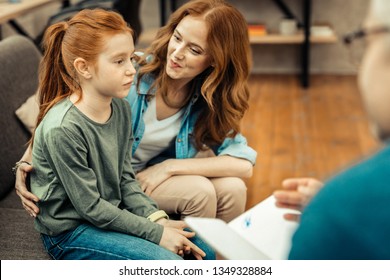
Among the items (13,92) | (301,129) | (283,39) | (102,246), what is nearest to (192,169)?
(102,246)

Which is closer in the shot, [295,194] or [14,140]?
[295,194]

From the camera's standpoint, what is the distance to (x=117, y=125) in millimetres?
1482

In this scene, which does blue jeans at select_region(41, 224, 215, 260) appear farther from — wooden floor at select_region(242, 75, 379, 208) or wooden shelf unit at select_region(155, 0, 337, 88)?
wooden shelf unit at select_region(155, 0, 337, 88)

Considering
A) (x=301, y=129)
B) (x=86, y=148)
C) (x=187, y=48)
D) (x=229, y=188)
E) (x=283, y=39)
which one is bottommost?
(x=301, y=129)

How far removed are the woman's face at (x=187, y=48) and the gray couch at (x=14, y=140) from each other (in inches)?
21.0

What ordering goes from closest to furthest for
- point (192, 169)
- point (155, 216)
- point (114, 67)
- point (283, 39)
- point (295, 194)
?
point (295, 194) < point (114, 67) < point (155, 216) < point (192, 169) < point (283, 39)

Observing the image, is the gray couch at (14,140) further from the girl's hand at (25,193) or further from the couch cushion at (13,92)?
the girl's hand at (25,193)

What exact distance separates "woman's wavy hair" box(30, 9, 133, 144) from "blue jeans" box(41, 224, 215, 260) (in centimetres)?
28

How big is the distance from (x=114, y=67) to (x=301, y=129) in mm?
2212

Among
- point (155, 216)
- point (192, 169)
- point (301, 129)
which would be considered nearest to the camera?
point (155, 216)

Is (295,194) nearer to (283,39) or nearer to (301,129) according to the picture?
(301,129)

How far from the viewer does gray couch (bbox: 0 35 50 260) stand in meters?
1.53

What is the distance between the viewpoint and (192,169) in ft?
5.80
